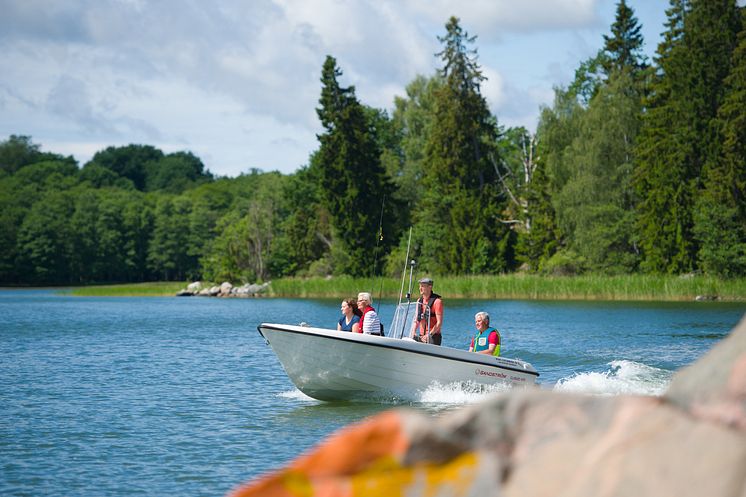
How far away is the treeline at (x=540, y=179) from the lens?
5503 centimetres

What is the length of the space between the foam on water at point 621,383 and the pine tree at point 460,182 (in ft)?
162

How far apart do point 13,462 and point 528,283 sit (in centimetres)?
4374

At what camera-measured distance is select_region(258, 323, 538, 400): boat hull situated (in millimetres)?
14391

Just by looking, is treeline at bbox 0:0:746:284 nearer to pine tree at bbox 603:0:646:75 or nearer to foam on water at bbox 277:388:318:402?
pine tree at bbox 603:0:646:75

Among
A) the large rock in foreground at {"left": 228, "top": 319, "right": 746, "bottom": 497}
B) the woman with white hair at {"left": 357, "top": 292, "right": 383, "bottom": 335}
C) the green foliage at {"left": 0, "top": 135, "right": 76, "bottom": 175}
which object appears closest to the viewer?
the large rock in foreground at {"left": 228, "top": 319, "right": 746, "bottom": 497}

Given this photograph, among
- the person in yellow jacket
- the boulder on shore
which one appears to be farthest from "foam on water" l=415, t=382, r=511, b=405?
the boulder on shore

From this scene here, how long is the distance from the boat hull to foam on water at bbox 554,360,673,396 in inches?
92.2

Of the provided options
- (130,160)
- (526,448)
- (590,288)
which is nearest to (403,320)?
(526,448)

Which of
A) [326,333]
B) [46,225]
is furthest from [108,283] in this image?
[326,333]

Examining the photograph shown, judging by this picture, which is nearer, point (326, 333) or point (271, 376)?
point (326, 333)

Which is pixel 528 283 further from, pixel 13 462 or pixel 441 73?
pixel 13 462

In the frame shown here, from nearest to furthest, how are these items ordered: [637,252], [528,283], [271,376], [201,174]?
[271,376]
[528,283]
[637,252]
[201,174]

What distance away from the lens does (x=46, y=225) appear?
119562mm

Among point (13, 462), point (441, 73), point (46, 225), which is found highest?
point (441, 73)
